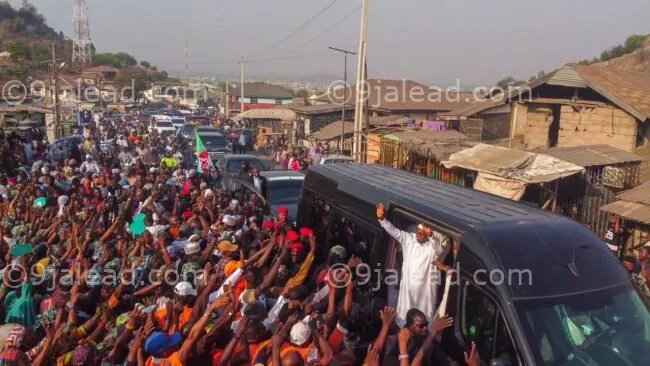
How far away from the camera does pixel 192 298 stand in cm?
491

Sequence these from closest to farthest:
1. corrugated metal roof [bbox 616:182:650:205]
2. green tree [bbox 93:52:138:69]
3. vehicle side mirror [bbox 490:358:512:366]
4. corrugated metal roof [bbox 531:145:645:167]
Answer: vehicle side mirror [bbox 490:358:512:366] → corrugated metal roof [bbox 616:182:650:205] → corrugated metal roof [bbox 531:145:645:167] → green tree [bbox 93:52:138:69]

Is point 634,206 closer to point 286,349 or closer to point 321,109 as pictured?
point 286,349

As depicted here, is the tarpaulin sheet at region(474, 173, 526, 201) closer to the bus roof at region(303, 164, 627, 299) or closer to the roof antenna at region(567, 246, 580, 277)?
the bus roof at region(303, 164, 627, 299)

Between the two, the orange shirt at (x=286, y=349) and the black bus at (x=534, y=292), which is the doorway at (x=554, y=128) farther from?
the orange shirt at (x=286, y=349)

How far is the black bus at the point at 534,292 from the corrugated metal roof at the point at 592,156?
757 centimetres

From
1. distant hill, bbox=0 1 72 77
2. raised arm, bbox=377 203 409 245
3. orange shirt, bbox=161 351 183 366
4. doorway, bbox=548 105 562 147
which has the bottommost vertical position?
orange shirt, bbox=161 351 183 366

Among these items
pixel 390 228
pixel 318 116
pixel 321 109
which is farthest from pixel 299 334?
pixel 318 116

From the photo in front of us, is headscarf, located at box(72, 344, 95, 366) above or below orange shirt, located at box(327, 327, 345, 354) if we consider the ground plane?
below

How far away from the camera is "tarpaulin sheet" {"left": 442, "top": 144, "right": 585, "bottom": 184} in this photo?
10656mm

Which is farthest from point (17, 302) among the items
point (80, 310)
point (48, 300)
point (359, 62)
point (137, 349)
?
point (359, 62)

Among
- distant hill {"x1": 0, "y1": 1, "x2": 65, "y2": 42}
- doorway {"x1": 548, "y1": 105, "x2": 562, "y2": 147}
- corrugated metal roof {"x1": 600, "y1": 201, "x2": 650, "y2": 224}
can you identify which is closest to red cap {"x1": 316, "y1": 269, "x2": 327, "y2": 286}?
corrugated metal roof {"x1": 600, "y1": 201, "x2": 650, "y2": 224}

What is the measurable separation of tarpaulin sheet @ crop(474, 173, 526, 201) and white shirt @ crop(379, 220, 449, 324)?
618cm

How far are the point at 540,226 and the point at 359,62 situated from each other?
47.8 ft

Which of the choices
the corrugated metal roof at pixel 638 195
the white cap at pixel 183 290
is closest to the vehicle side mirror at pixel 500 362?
the white cap at pixel 183 290
